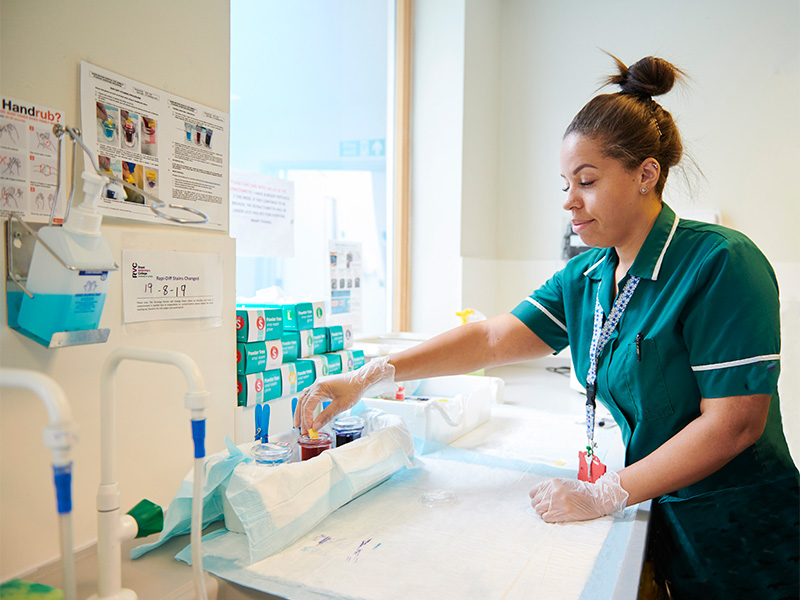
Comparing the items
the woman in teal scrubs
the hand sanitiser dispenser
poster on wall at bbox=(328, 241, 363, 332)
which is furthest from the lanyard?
poster on wall at bbox=(328, 241, 363, 332)

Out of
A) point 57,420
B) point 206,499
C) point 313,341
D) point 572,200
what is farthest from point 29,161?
point 572,200

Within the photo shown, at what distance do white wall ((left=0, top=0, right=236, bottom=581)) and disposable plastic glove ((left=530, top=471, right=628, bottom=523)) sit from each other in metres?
0.62

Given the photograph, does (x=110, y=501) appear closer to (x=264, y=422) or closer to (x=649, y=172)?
(x=264, y=422)

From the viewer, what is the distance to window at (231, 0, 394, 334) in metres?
1.93

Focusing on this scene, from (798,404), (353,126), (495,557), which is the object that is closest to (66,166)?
(495,557)

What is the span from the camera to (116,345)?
917 mm

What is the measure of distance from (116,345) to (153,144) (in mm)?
327

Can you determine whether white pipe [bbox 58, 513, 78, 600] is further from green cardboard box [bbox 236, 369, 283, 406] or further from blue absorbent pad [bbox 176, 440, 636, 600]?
green cardboard box [bbox 236, 369, 283, 406]

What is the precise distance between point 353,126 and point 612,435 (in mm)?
1744

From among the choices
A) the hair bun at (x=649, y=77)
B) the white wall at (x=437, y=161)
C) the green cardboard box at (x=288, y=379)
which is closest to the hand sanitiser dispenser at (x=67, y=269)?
the green cardboard box at (x=288, y=379)

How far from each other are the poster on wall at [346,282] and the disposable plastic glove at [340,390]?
1.08 m

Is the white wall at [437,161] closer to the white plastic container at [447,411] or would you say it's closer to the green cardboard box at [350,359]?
the white plastic container at [447,411]

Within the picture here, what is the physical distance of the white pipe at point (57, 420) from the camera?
0.51m

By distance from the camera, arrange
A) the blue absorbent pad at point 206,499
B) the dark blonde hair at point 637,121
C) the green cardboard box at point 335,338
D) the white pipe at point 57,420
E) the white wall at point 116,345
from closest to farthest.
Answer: the white pipe at point 57,420, the white wall at point 116,345, the blue absorbent pad at point 206,499, the dark blonde hair at point 637,121, the green cardboard box at point 335,338
